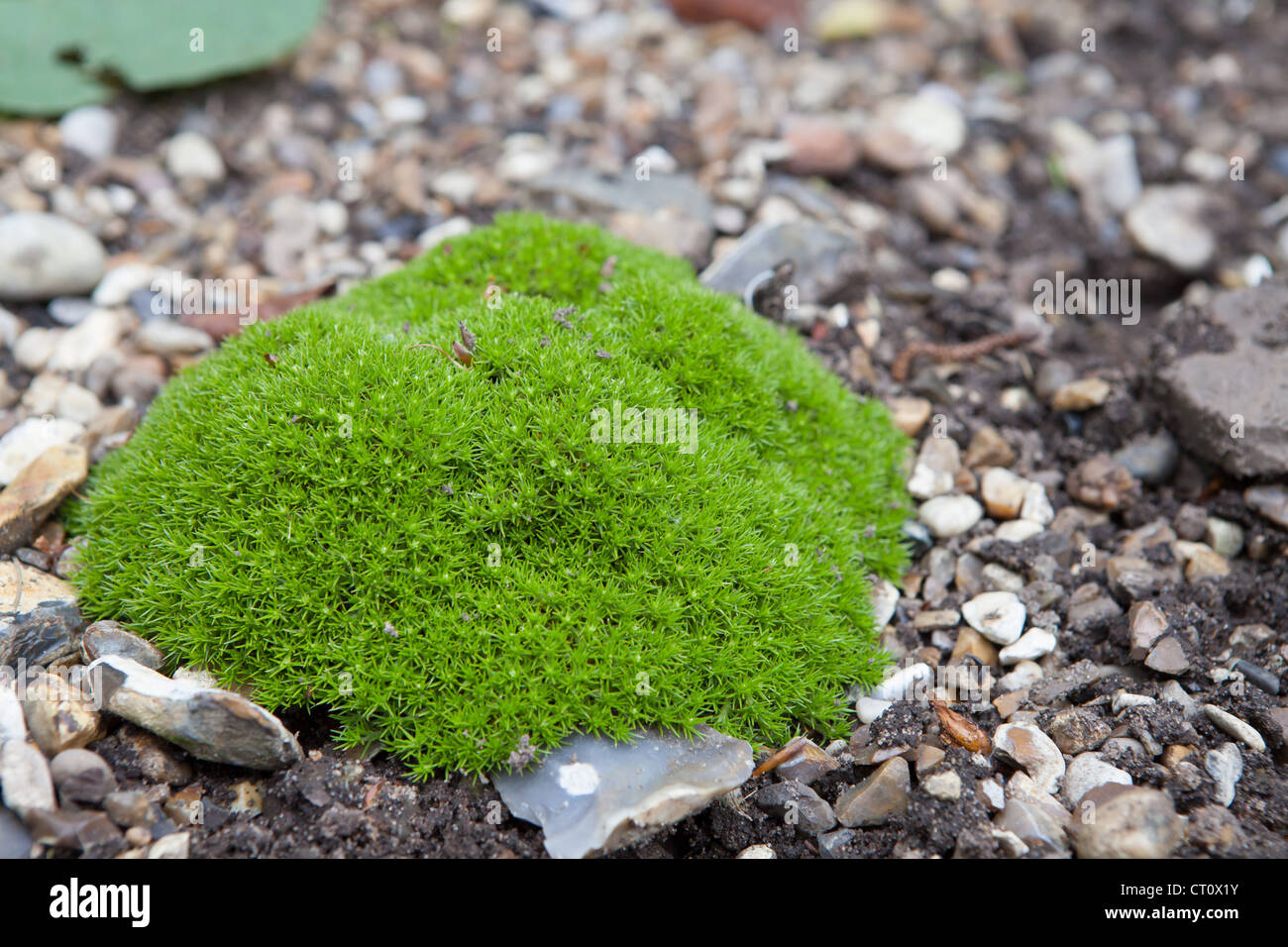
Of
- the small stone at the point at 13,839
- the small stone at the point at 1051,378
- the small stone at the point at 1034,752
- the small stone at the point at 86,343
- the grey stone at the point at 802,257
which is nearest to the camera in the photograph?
the small stone at the point at 13,839

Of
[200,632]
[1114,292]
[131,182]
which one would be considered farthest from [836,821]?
[131,182]

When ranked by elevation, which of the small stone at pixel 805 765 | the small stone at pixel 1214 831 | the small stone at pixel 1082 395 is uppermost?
the small stone at pixel 1082 395

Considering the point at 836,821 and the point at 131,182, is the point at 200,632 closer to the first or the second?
the point at 836,821

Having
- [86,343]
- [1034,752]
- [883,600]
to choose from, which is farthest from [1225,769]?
[86,343]

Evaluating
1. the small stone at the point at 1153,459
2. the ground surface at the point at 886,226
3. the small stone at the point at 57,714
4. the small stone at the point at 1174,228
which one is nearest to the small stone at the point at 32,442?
the ground surface at the point at 886,226

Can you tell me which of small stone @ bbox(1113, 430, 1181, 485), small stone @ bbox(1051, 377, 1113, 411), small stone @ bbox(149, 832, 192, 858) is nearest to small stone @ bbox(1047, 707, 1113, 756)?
small stone @ bbox(1113, 430, 1181, 485)

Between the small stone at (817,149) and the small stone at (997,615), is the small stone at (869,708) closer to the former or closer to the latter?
the small stone at (997,615)
